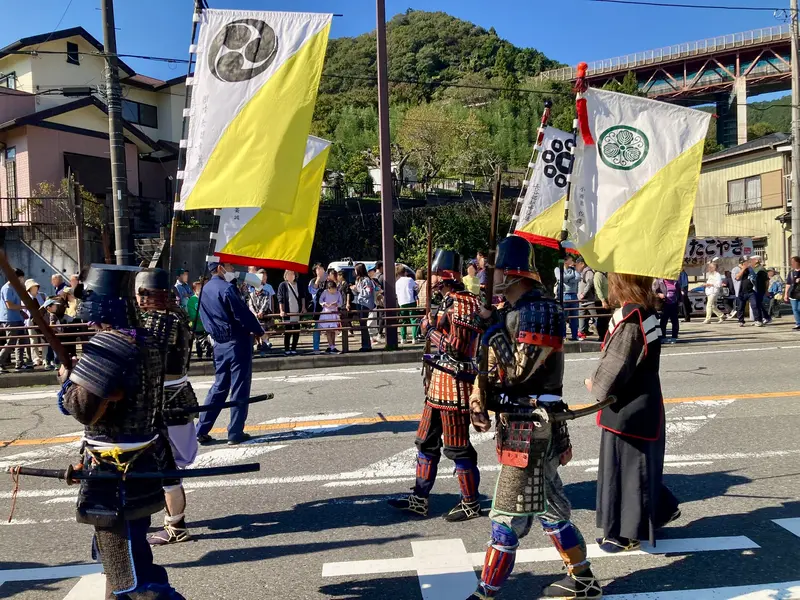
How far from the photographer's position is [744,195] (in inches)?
1225

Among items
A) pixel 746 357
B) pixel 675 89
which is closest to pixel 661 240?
pixel 746 357

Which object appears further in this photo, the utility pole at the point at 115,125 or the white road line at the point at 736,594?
the utility pole at the point at 115,125

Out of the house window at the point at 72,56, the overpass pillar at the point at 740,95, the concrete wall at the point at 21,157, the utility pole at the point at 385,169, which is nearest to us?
the utility pole at the point at 385,169

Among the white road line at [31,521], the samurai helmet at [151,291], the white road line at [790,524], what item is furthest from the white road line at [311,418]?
the white road line at [790,524]

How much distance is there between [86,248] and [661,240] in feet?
68.9

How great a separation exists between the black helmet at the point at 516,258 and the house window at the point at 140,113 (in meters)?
31.5

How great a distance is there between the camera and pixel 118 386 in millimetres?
3145

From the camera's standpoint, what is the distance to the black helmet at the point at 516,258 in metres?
3.66

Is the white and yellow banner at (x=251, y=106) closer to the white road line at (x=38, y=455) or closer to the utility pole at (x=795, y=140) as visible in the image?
the white road line at (x=38, y=455)

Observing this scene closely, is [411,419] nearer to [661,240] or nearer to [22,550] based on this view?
[661,240]

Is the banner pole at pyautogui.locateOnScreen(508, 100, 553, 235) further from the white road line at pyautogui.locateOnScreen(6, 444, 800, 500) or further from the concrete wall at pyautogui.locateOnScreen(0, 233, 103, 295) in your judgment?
the concrete wall at pyautogui.locateOnScreen(0, 233, 103, 295)

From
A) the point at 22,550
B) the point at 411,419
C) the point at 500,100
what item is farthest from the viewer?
the point at 500,100

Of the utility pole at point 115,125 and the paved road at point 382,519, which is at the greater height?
the utility pole at point 115,125

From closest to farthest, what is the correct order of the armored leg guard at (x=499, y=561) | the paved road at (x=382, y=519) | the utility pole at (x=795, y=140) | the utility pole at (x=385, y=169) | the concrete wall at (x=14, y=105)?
the armored leg guard at (x=499, y=561)
the paved road at (x=382, y=519)
the utility pole at (x=385, y=169)
the utility pole at (x=795, y=140)
the concrete wall at (x=14, y=105)
